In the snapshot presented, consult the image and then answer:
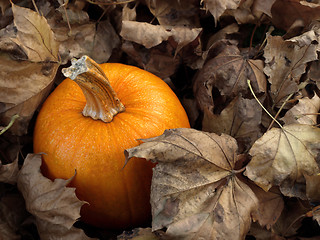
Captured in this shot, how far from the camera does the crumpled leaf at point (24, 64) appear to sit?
67.1 inches

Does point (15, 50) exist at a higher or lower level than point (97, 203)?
higher

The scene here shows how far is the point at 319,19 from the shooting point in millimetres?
2049

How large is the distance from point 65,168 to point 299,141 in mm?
1005

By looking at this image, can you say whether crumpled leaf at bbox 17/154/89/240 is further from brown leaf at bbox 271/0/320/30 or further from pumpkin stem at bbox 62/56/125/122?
brown leaf at bbox 271/0/320/30

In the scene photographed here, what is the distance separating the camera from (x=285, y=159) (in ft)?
4.93

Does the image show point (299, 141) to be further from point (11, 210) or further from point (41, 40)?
point (11, 210)

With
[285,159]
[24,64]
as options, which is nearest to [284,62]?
[285,159]

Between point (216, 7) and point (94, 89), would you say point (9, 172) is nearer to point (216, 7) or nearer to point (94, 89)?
point (94, 89)

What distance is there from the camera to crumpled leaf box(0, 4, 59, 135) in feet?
5.59

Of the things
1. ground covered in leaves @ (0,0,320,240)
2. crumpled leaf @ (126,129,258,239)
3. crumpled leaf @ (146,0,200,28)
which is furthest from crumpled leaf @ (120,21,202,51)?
crumpled leaf @ (126,129,258,239)

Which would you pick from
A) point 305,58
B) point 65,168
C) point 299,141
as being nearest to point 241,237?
point 299,141

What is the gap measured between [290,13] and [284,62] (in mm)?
411

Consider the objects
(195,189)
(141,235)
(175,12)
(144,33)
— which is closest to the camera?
(195,189)

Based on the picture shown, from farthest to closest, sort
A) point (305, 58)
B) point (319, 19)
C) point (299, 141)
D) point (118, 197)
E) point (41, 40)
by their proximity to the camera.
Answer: point (319, 19)
point (305, 58)
point (41, 40)
point (118, 197)
point (299, 141)
